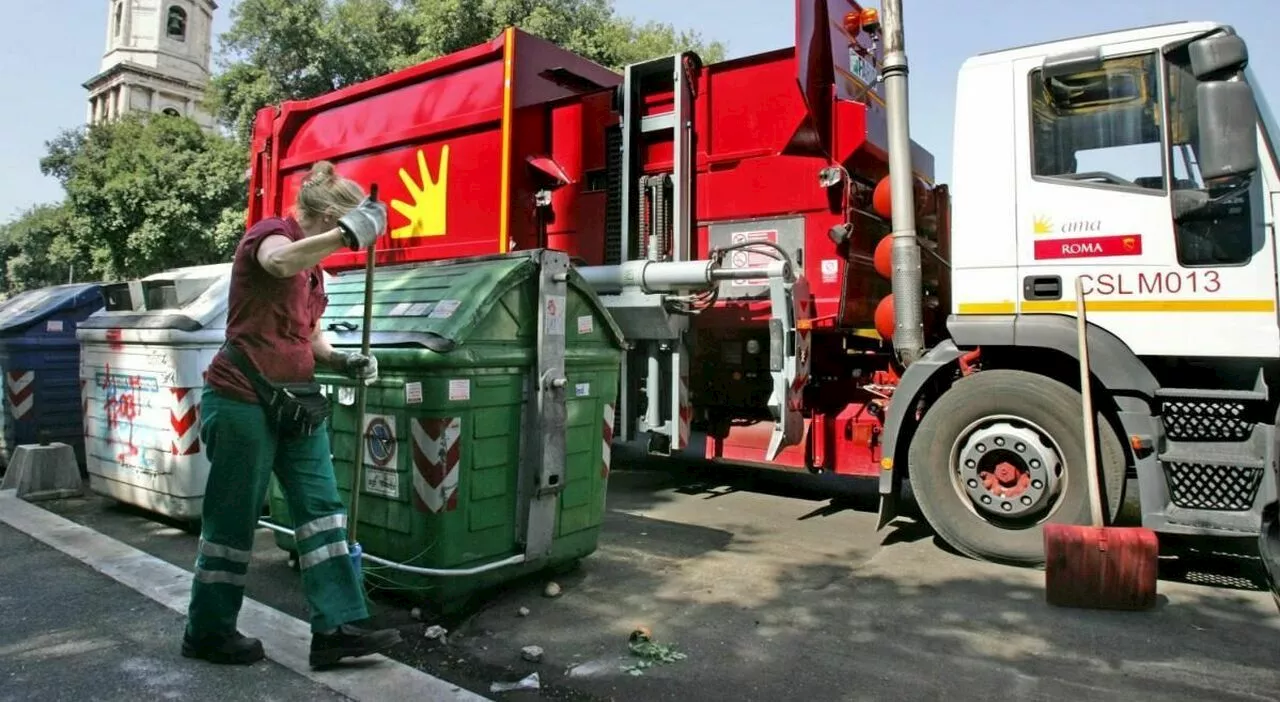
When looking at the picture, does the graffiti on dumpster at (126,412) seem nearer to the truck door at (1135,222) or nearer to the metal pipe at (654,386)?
the metal pipe at (654,386)

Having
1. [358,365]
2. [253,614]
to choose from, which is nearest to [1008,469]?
[358,365]

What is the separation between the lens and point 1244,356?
3645 mm

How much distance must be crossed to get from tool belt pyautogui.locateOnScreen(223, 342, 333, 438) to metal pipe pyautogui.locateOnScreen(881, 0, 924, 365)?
3.16 m

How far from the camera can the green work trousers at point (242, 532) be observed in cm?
276

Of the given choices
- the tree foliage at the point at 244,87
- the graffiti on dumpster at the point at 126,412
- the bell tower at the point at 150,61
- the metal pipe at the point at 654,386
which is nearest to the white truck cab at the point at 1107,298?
the metal pipe at the point at 654,386

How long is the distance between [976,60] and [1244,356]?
1.95 m

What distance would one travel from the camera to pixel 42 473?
5.61 metres

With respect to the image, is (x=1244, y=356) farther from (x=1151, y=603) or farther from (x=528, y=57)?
(x=528, y=57)

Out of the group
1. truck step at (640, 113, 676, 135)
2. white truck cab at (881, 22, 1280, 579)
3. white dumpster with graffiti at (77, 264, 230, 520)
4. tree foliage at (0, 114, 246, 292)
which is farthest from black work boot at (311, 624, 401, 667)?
tree foliage at (0, 114, 246, 292)

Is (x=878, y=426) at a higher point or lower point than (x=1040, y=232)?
lower

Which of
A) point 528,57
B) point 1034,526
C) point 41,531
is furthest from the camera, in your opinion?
point 528,57

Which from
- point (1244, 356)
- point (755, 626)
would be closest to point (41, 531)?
point (755, 626)

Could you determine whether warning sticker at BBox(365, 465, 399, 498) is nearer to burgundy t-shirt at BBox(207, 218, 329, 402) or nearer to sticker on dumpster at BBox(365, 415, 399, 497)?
sticker on dumpster at BBox(365, 415, 399, 497)

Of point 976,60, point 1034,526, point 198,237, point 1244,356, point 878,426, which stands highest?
point 198,237
